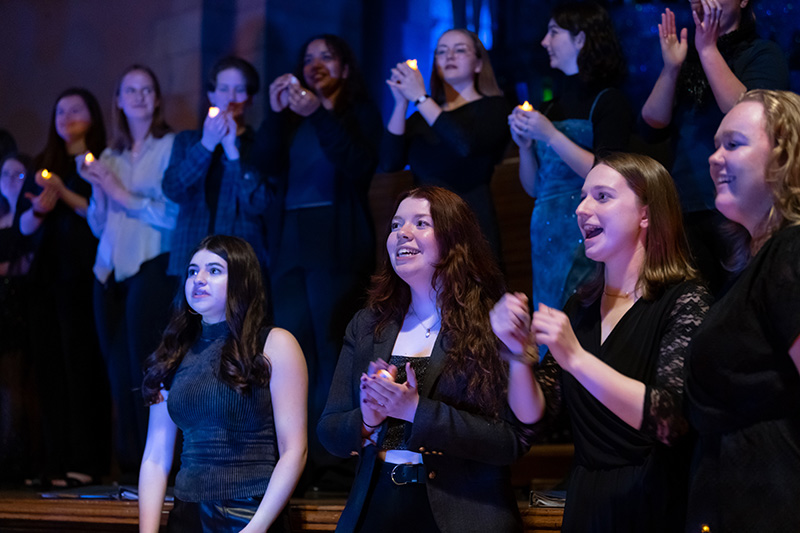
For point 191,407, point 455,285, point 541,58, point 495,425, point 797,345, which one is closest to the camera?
point 797,345

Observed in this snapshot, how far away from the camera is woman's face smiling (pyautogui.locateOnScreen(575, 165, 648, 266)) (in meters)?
1.93

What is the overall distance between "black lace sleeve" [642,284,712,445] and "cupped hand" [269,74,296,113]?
1.98 m

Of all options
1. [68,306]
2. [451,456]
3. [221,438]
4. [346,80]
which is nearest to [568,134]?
[346,80]

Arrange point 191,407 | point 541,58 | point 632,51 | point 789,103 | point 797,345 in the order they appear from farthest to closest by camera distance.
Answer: point 541,58 → point 632,51 → point 191,407 → point 789,103 → point 797,345

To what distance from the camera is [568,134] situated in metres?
2.99

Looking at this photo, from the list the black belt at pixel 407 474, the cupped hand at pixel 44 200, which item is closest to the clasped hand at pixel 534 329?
the black belt at pixel 407 474

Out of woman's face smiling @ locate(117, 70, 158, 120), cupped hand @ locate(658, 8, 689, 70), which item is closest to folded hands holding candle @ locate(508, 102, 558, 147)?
cupped hand @ locate(658, 8, 689, 70)

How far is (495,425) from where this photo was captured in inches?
77.5

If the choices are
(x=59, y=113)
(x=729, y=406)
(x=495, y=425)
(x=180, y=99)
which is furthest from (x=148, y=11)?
(x=729, y=406)

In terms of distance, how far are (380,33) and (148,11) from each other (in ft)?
4.43

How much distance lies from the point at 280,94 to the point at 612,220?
5.98 ft

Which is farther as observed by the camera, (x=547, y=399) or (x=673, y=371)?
(x=547, y=399)

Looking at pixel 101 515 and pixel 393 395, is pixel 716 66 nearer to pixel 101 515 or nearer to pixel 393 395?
pixel 393 395

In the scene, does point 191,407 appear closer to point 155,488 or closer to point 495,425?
point 155,488
